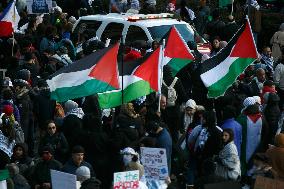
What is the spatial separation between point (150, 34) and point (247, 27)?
20.7 feet

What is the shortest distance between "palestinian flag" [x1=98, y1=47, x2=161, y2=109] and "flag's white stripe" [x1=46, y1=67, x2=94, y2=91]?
0.69 m

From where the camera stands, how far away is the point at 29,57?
18.9 m

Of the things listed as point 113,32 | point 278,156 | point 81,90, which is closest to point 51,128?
point 81,90

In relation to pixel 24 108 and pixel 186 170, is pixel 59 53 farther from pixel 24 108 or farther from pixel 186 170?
pixel 186 170

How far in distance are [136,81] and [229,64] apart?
1675 millimetres

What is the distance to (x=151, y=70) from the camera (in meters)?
14.9

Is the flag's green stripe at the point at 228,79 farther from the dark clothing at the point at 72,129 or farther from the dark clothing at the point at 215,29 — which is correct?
the dark clothing at the point at 215,29

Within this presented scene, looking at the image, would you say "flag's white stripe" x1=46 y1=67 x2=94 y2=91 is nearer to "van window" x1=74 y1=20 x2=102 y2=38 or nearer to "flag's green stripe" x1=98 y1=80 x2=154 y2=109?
"flag's green stripe" x1=98 y1=80 x2=154 y2=109

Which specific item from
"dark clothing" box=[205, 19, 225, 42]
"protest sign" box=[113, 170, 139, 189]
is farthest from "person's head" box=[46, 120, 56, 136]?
"dark clothing" box=[205, 19, 225, 42]

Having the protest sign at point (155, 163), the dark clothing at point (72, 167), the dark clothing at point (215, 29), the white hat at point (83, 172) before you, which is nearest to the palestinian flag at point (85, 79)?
the dark clothing at point (72, 167)

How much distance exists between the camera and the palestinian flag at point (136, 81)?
14547mm

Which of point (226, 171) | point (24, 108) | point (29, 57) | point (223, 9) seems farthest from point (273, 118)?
point (223, 9)

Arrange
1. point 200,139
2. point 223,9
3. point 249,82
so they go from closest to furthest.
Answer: point 200,139
point 249,82
point 223,9

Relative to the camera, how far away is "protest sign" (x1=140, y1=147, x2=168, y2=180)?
12.6 metres
